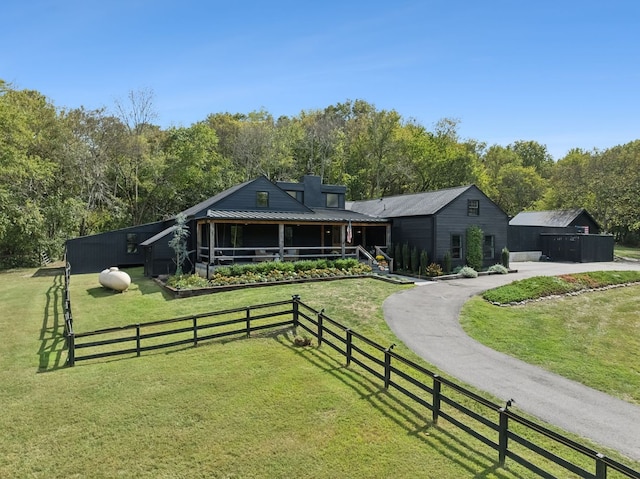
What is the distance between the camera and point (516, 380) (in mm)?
8242

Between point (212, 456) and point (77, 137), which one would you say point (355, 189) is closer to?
point (77, 137)

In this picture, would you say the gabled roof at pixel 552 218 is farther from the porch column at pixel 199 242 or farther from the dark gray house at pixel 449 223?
the porch column at pixel 199 242

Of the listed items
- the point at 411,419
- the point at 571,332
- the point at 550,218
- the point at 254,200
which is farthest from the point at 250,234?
the point at 550,218

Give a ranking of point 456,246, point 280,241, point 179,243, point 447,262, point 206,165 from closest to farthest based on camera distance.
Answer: point 280,241, point 179,243, point 447,262, point 456,246, point 206,165

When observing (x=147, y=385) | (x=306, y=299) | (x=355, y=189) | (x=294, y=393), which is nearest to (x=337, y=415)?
(x=294, y=393)

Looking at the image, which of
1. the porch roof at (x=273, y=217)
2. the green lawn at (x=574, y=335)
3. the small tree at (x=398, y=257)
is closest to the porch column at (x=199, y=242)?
the porch roof at (x=273, y=217)

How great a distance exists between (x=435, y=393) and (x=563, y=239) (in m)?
30.0

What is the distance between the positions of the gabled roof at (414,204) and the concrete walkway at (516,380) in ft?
31.3

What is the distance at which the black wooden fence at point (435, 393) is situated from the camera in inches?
190

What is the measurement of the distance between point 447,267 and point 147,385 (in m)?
17.1

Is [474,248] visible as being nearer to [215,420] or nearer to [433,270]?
[433,270]

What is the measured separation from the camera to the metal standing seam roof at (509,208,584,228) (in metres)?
34.1

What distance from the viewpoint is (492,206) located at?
23594 mm

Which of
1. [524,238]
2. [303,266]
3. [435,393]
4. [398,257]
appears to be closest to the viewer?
[435,393]
